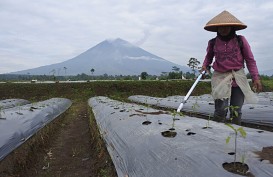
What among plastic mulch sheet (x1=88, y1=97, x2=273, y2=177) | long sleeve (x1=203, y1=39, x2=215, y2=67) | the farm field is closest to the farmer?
long sleeve (x1=203, y1=39, x2=215, y2=67)

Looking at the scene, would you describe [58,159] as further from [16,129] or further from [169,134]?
[169,134]

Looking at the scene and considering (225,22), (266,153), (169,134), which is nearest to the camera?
(266,153)

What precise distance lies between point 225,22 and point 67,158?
2.91 m

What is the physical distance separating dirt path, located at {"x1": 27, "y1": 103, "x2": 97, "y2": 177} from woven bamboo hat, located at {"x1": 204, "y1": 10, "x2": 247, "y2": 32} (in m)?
2.29

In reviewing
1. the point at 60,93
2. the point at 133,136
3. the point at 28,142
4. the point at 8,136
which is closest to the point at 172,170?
the point at 133,136

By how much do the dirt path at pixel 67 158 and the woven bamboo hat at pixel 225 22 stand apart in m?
2.29

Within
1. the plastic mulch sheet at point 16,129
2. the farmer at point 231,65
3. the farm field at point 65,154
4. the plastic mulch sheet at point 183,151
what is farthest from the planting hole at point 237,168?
the plastic mulch sheet at point 16,129

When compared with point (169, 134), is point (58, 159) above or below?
below

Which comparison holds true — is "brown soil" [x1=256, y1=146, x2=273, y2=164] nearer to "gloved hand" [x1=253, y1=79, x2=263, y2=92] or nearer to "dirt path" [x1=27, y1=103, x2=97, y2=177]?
"gloved hand" [x1=253, y1=79, x2=263, y2=92]

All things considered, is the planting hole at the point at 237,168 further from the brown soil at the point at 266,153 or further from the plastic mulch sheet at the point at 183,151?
the brown soil at the point at 266,153

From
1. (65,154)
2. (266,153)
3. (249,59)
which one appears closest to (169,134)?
(266,153)

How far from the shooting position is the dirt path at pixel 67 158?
3938mm

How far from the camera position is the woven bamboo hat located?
363cm

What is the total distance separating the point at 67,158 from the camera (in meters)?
4.62
